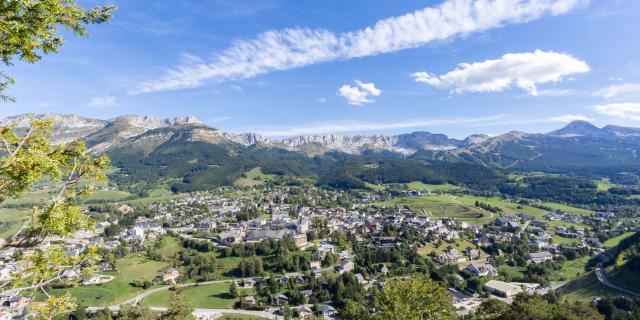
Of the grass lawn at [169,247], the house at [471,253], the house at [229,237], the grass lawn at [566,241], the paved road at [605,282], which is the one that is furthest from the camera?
the grass lawn at [566,241]

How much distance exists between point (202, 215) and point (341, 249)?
242 ft

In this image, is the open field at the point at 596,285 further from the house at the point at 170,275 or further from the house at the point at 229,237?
the house at the point at 229,237


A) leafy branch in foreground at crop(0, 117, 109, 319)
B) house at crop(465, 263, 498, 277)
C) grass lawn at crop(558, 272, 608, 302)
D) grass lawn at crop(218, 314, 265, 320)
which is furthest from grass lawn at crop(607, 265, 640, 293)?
leafy branch in foreground at crop(0, 117, 109, 319)

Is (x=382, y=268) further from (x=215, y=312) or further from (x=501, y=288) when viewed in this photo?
(x=215, y=312)

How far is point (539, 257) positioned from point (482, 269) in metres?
25.6

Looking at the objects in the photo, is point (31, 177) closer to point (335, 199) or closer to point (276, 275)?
point (276, 275)

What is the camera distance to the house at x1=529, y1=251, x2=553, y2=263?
95750mm

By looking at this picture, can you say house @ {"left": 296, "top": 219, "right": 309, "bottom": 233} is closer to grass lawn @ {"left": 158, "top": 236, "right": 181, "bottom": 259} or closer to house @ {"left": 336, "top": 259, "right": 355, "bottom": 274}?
house @ {"left": 336, "top": 259, "right": 355, "bottom": 274}

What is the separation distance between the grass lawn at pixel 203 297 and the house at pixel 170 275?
6.11m

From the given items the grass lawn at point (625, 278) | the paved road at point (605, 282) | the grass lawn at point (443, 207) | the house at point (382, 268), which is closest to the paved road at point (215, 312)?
the house at point (382, 268)

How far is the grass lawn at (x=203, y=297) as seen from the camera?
219ft

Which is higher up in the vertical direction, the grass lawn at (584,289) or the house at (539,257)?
the grass lawn at (584,289)

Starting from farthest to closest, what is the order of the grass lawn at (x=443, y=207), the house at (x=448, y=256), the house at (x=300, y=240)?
the grass lawn at (x=443, y=207) < the house at (x=300, y=240) < the house at (x=448, y=256)

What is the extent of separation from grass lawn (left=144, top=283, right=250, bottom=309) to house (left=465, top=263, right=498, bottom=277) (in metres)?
58.4
